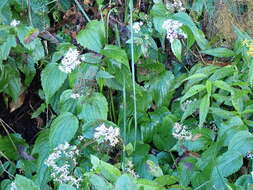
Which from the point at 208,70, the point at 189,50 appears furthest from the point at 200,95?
the point at 189,50

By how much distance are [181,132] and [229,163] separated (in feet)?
0.85

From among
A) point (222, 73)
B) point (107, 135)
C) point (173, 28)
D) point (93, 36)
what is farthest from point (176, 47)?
point (107, 135)

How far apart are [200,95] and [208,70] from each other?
12 cm

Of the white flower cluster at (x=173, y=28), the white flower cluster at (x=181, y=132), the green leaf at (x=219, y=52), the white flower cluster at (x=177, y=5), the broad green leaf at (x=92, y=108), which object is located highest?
the white flower cluster at (x=177, y=5)

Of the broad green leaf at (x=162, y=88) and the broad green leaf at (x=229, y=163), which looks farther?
the broad green leaf at (x=162, y=88)

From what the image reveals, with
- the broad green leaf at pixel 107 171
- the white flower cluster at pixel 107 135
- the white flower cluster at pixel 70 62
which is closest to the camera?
the broad green leaf at pixel 107 171

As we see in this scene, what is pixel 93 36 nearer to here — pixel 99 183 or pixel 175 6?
pixel 175 6

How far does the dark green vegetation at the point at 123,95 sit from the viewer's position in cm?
163

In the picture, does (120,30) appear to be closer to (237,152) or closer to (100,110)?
(100,110)

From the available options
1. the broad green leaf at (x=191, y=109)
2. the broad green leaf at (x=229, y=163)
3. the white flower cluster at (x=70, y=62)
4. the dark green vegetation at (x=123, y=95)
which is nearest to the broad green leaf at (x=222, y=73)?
the dark green vegetation at (x=123, y=95)

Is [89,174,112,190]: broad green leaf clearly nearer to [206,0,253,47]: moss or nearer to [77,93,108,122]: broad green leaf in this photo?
[77,93,108,122]: broad green leaf

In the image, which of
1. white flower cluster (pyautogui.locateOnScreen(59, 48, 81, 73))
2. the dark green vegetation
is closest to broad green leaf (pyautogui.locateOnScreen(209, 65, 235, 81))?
the dark green vegetation

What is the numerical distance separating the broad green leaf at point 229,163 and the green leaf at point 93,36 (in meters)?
0.55

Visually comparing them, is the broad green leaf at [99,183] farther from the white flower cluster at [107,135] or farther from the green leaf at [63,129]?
the green leaf at [63,129]
